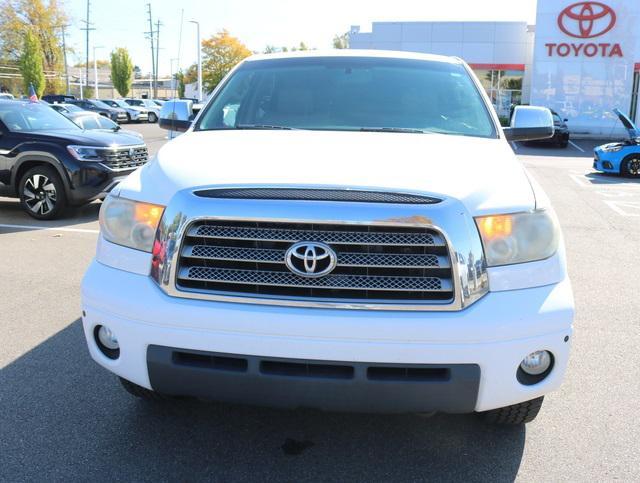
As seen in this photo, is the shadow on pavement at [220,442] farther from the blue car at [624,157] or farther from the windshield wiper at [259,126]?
the blue car at [624,157]

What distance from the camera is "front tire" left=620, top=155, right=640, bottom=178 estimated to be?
15.9 metres

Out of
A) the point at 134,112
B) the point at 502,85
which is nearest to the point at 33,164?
the point at 502,85

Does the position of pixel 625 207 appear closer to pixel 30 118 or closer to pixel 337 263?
pixel 30 118

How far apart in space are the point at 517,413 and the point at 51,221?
25.1 ft

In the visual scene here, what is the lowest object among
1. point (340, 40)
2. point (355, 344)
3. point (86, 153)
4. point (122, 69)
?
point (355, 344)

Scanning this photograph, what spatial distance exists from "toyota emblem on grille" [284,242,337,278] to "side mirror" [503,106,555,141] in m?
2.38

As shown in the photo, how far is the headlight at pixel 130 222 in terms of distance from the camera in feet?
9.14

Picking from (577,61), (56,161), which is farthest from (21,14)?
(56,161)

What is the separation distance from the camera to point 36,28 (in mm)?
67438

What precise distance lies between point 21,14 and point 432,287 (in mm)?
75193

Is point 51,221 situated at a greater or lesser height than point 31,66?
lesser

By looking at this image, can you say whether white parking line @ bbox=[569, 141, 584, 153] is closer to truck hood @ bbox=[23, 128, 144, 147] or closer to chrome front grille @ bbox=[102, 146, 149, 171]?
chrome front grille @ bbox=[102, 146, 149, 171]

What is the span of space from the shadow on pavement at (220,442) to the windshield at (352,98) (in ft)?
5.41

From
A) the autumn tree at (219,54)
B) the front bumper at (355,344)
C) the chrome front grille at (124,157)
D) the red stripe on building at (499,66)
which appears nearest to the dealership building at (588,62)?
the red stripe on building at (499,66)
